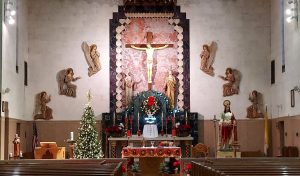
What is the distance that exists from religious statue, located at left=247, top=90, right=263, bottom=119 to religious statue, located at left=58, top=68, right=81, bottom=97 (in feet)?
23.1

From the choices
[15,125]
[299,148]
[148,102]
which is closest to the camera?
[299,148]

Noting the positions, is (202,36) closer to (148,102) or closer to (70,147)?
(148,102)

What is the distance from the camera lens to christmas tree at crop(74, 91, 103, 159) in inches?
845

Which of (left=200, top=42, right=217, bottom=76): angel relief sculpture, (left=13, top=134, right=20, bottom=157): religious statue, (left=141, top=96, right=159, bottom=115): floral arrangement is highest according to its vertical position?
(left=200, top=42, right=217, bottom=76): angel relief sculpture

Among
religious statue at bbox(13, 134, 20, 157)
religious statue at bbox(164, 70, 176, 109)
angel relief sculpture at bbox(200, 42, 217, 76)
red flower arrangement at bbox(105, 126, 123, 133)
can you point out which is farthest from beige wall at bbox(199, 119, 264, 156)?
religious statue at bbox(13, 134, 20, 157)

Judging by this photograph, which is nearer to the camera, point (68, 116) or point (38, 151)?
point (38, 151)

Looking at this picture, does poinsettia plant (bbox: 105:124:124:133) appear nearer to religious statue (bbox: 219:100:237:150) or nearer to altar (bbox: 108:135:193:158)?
altar (bbox: 108:135:193:158)

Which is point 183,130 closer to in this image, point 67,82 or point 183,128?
point 183,128

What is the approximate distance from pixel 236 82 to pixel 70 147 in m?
7.18

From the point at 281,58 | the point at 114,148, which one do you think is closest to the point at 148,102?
the point at 114,148

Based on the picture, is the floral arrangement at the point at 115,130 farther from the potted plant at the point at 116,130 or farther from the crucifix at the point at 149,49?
the crucifix at the point at 149,49

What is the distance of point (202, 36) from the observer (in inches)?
991

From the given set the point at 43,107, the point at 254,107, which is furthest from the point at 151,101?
the point at 43,107

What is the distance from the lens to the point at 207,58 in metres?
25.0
